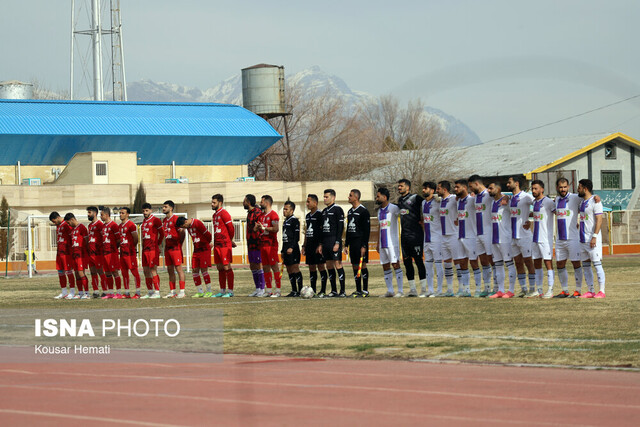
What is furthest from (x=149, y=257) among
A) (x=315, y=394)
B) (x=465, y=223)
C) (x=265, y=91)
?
(x=265, y=91)

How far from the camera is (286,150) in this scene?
81.2 m

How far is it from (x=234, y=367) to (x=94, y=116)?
5507cm

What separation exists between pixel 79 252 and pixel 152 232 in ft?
7.44

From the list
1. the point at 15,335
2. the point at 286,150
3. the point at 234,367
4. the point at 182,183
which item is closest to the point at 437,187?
the point at 15,335

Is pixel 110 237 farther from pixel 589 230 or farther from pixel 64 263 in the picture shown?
pixel 589 230

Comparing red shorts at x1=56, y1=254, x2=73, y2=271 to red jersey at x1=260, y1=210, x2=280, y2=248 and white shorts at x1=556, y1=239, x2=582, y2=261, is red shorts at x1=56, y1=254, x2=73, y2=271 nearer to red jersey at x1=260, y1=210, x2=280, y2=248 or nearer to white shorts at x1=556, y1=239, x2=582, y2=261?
red jersey at x1=260, y1=210, x2=280, y2=248

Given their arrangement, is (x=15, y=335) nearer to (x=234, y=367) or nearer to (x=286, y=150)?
(x=234, y=367)

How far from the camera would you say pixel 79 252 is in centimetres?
2222

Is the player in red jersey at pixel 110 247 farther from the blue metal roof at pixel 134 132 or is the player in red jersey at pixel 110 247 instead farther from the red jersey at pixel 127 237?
the blue metal roof at pixel 134 132

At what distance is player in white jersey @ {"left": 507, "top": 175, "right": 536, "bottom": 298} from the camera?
17.6m

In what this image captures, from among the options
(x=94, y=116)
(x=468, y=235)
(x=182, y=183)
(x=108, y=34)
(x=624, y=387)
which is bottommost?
(x=624, y=387)

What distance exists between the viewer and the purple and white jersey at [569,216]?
57.4 feet

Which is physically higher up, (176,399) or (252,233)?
(252,233)

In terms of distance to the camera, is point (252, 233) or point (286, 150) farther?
point (286, 150)
